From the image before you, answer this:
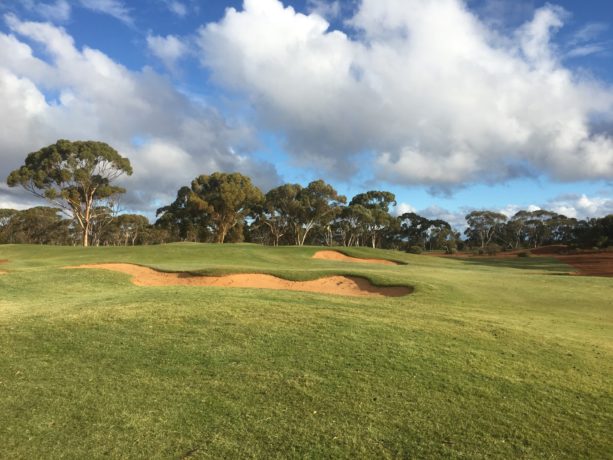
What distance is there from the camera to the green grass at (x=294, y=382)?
205 inches

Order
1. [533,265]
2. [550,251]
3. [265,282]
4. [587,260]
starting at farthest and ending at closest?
1. [550,251]
2. [587,260]
3. [533,265]
4. [265,282]

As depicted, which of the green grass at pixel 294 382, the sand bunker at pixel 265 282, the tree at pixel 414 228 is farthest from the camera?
the tree at pixel 414 228

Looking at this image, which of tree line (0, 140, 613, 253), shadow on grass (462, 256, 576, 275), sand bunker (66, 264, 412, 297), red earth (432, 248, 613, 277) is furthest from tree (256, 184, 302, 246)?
sand bunker (66, 264, 412, 297)

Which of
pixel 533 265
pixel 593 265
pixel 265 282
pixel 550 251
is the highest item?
pixel 550 251

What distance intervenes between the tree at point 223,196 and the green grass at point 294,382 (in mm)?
49572

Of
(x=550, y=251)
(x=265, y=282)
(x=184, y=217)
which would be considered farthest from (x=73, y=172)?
(x=550, y=251)

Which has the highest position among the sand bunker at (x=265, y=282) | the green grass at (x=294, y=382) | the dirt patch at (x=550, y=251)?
the dirt patch at (x=550, y=251)

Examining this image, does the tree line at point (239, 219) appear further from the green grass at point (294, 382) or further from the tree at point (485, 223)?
the green grass at point (294, 382)

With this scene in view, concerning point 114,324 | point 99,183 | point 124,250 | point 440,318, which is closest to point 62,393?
point 114,324

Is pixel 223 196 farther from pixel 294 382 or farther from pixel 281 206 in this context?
pixel 294 382

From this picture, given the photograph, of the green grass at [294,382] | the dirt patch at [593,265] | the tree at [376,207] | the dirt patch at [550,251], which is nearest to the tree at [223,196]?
the tree at [376,207]

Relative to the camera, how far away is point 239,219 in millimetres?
69625

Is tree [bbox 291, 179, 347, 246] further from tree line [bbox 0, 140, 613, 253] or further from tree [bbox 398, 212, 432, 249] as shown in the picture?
tree [bbox 398, 212, 432, 249]

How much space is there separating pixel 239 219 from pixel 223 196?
838 cm
